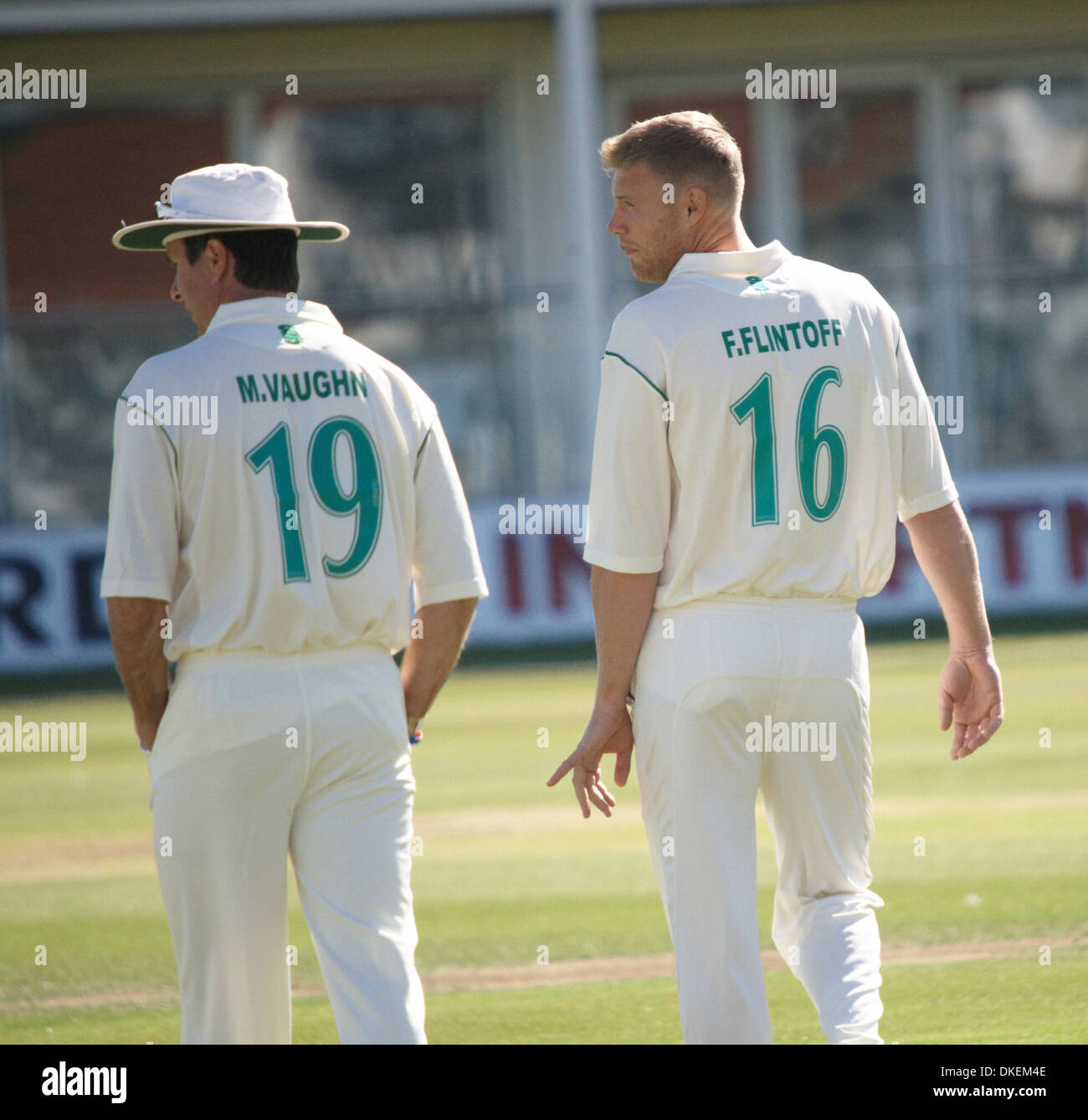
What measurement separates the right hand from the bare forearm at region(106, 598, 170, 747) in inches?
75.4

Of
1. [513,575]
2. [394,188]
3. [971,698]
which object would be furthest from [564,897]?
[394,188]

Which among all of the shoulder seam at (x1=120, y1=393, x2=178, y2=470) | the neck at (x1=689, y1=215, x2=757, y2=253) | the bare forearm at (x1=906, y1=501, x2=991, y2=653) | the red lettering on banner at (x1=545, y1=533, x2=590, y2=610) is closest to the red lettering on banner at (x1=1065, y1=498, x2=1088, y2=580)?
the red lettering on banner at (x1=545, y1=533, x2=590, y2=610)

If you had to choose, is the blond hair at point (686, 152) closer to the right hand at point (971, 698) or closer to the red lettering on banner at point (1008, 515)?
the right hand at point (971, 698)

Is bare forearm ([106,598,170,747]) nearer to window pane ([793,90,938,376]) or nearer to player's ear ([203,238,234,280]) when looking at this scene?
player's ear ([203,238,234,280])

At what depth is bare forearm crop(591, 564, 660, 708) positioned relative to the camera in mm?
4125

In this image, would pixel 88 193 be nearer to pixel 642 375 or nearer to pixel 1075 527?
pixel 1075 527

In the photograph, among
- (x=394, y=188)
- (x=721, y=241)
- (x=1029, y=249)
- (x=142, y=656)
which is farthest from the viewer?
(x=1029, y=249)

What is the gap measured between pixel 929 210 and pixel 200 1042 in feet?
78.9

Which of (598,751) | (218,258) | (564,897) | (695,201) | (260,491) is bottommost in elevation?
(564,897)

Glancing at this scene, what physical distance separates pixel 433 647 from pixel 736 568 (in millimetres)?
758

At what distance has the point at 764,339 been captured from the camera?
4.05m

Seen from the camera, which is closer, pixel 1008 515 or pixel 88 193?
pixel 1008 515

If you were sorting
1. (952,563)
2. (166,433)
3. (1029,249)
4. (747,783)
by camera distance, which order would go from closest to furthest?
1. (166,433)
2. (747,783)
3. (952,563)
4. (1029,249)

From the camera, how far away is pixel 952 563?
4.41m
